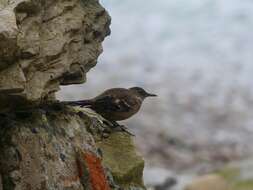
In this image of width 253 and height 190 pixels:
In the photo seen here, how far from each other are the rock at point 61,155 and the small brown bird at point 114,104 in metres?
0.51

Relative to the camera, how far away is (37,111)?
26.8 ft

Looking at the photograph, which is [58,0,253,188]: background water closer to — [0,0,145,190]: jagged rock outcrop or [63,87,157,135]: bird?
[63,87,157,135]: bird

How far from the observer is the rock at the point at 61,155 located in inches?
301

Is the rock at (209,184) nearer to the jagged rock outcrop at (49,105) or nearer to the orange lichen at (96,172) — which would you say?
the jagged rock outcrop at (49,105)

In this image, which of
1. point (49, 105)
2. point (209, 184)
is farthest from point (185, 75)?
point (49, 105)

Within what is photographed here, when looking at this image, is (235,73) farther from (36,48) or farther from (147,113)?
(36,48)

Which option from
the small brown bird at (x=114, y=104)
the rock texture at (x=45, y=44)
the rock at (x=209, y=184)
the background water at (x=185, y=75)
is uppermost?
the rock texture at (x=45, y=44)

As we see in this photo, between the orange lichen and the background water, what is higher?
the orange lichen

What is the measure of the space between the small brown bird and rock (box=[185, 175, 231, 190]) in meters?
12.2

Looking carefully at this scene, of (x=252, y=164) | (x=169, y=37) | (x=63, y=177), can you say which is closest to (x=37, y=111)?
(x=63, y=177)

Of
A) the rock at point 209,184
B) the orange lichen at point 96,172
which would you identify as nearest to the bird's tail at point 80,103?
the orange lichen at point 96,172

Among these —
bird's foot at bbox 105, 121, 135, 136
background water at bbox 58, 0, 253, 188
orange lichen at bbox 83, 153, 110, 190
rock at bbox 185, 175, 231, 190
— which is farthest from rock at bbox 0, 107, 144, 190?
background water at bbox 58, 0, 253, 188

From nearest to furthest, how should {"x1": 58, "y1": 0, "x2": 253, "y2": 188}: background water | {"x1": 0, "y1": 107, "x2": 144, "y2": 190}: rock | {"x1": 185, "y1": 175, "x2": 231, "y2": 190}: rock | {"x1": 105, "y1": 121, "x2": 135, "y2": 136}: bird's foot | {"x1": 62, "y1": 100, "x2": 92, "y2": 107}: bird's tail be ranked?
{"x1": 0, "y1": 107, "x2": 144, "y2": 190}: rock, {"x1": 62, "y1": 100, "x2": 92, "y2": 107}: bird's tail, {"x1": 105, "y1": 121, "x2": 135, "y2": 136}: bird's foot, {"x1": 185, "y1": 175, "x2": 231, "y2": 190}: rock, {"x1": 58, "y1": 0, "x2": 253, "y2": 188}: background water

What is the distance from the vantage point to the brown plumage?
33.3ft
